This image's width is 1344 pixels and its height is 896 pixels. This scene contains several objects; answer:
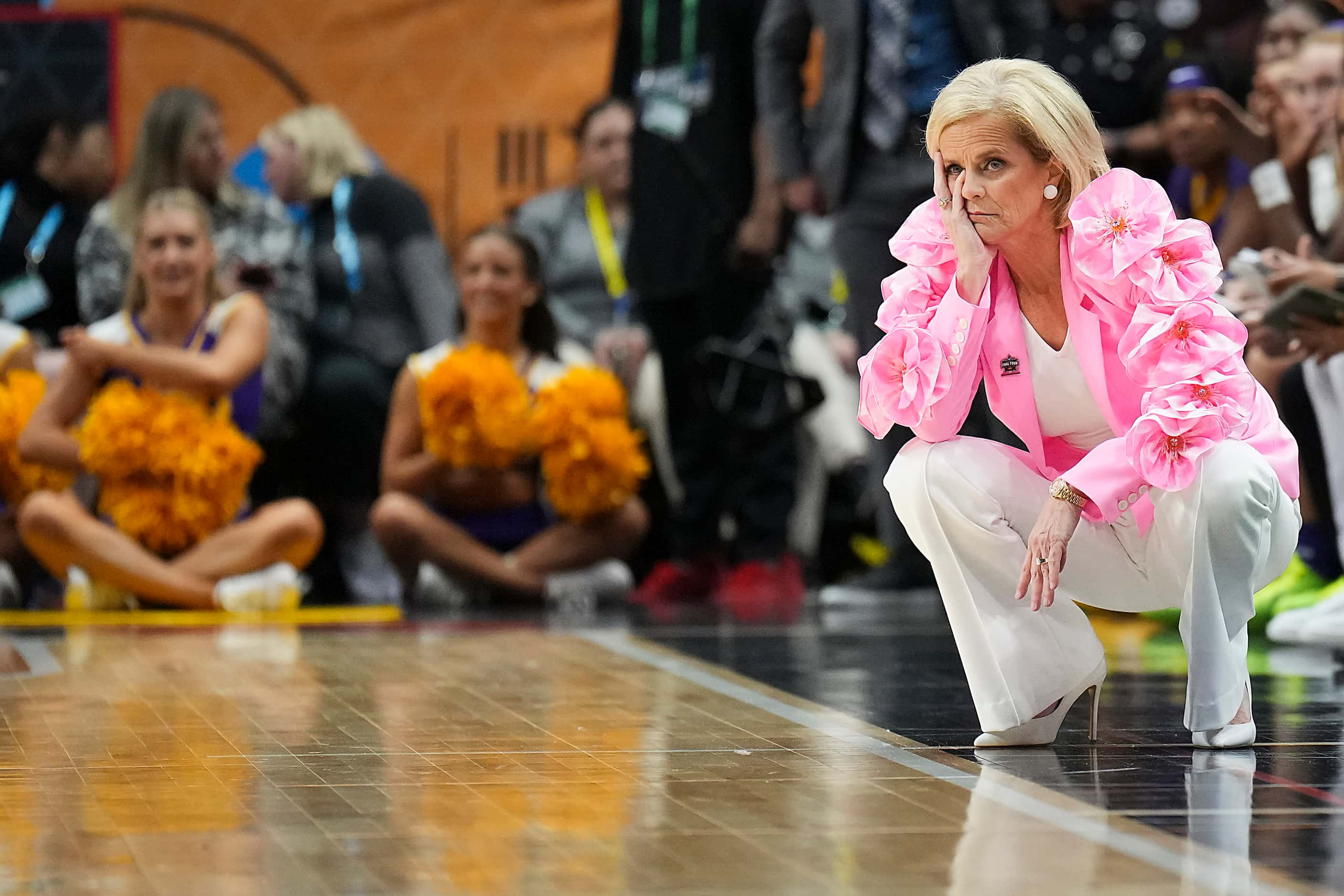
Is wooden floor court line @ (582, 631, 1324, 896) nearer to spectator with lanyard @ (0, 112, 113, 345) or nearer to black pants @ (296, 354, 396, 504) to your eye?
black pants @ (296, 354, 396, 504)

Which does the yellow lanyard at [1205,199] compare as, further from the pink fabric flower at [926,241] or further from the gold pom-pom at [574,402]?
the pink fabric flower at [926,241]

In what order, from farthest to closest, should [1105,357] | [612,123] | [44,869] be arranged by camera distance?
[612,123], [1105,357], [44,869]

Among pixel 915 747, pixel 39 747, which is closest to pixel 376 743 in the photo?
pixel 39 747

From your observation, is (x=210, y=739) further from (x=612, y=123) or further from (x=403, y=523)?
(x=612, y=123)

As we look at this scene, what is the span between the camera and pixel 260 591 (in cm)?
615

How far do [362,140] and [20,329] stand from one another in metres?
1.73

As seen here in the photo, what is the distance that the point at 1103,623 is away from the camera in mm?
5773

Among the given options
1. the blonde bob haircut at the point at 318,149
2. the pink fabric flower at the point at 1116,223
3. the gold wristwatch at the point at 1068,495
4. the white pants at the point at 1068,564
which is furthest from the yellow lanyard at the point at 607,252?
the gold wristwatch at the point at 1068,495

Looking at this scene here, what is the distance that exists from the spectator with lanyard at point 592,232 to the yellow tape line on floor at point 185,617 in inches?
73.1

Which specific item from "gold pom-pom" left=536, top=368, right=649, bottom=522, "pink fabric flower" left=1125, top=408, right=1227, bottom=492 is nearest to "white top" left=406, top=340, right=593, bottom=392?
"gold pom-pom" left=536, top=368, right=649, bottom=522

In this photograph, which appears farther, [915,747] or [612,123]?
[612,123]

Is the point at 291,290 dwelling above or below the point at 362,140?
below

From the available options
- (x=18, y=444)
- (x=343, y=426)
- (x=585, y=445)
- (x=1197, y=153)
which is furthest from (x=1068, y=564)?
(x=343, y=426)

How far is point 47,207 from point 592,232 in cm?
208
